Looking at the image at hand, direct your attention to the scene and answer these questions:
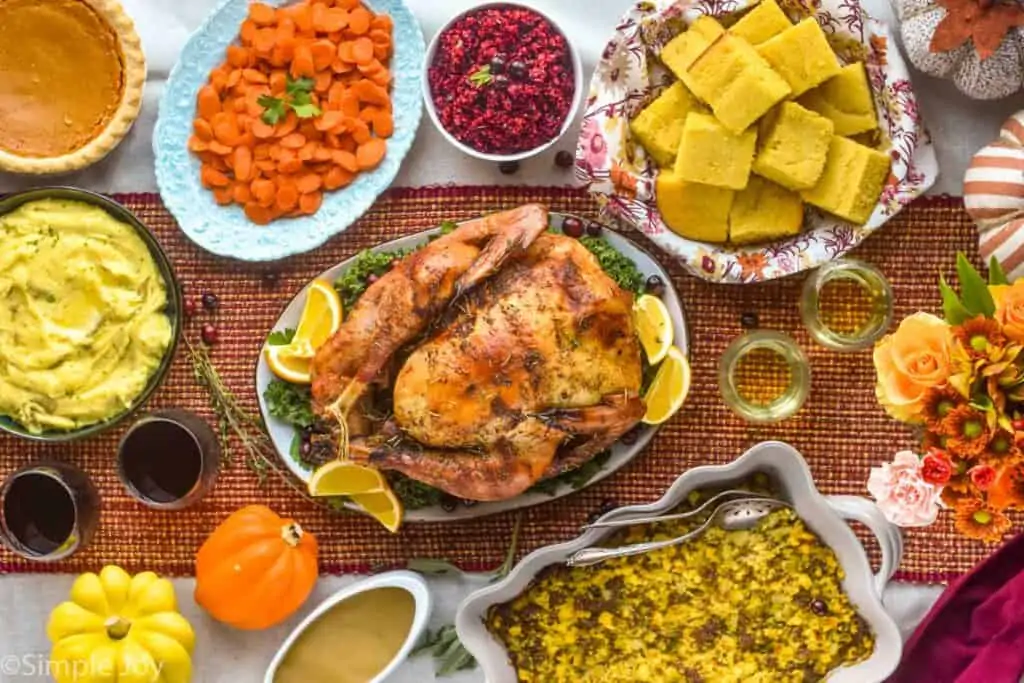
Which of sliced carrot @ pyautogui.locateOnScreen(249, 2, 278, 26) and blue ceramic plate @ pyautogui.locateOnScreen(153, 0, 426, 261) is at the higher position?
sliced carrot @ pyautogui.locateOnScreen(249, 2, 278, 26)

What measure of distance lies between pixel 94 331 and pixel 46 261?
16 centimetres

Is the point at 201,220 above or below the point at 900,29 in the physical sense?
below

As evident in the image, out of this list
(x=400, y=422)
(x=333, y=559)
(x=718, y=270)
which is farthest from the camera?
(x=333, y=559)

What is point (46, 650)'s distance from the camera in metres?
2.47

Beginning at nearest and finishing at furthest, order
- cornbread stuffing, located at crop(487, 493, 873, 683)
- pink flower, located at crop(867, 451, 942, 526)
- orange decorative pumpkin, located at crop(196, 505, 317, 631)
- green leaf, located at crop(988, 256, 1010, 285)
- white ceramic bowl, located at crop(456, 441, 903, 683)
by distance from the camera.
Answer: pink flower, located at crop(867, 451, 942, 526)
green leaf, located at crop(988, 256, 1010, 285)
white ceramic bowl, located at crop(456, 441, 903, 683)
cornbread stuffing, located at crop(487, 493, 873, 683)
orange decorative pumpkin, located at crop(196, 505, 317, 631)

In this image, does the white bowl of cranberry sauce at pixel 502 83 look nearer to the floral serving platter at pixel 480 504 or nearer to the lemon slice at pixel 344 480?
the floral serving platter at pixel 480 504

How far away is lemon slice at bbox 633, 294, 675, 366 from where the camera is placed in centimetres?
223

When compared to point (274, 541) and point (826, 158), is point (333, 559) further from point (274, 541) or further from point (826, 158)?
point (826, 158)

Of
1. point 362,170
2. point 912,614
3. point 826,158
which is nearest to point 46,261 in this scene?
point 362,170

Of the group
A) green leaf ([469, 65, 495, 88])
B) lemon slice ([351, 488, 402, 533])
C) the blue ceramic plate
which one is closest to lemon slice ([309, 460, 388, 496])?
lemon slice ([351, 488, 402, 533])

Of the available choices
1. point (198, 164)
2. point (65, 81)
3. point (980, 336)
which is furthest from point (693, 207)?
point (65, 81)

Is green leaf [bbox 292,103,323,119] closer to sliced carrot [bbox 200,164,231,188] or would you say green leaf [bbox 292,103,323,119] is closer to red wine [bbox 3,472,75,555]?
sliced carrot [bbox 200,164,231,188]

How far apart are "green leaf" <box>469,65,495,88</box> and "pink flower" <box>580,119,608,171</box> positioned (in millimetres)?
209

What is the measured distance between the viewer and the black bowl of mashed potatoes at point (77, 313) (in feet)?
7.45
